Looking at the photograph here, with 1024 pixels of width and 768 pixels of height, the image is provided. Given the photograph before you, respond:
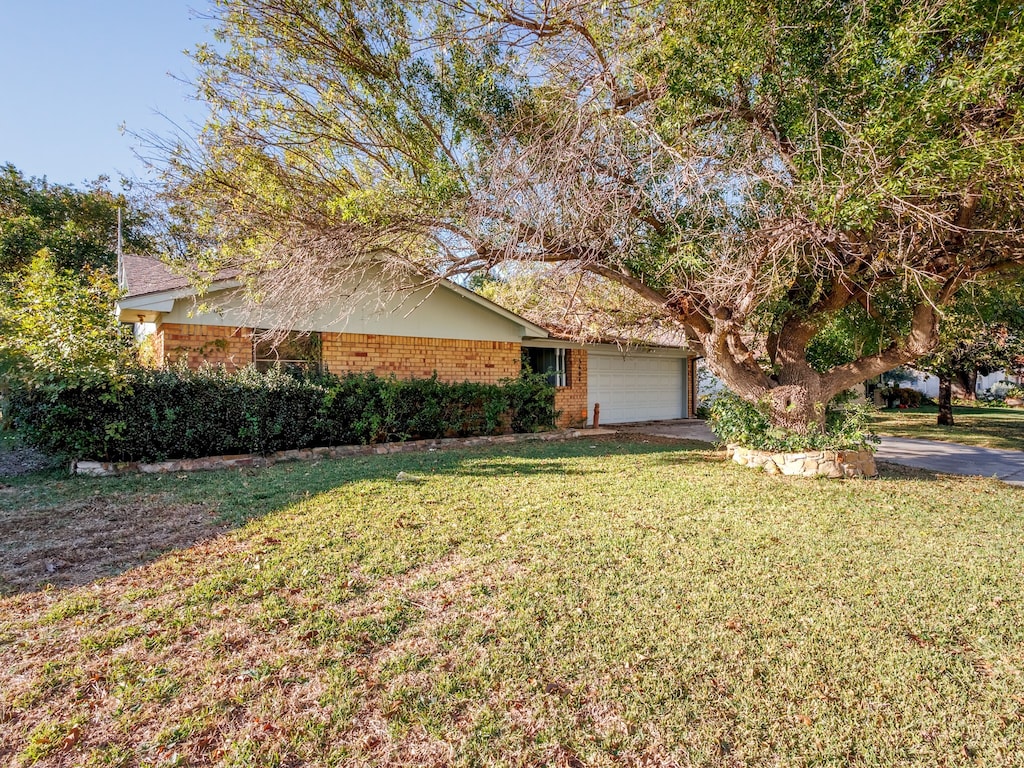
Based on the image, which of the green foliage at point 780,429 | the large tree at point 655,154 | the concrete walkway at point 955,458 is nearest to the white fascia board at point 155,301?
the large tree at point 655,154

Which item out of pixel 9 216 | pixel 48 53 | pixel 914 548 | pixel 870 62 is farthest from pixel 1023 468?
pixel 9 216

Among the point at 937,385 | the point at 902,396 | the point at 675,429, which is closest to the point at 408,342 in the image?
the point at 675,429

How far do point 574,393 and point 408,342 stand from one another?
18.2 feet

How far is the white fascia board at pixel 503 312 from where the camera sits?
12295 millimetres

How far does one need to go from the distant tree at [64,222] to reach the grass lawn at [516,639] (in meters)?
21.3

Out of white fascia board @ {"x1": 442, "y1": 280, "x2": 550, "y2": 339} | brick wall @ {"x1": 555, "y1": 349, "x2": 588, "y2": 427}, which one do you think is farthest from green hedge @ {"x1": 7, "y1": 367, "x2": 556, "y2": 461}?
brick wall @ {"x1": 555, "y1": 349, "x2": 588, "y2": 427}

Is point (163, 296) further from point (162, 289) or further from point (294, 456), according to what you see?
point (294, 456)

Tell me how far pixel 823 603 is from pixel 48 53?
14.2m

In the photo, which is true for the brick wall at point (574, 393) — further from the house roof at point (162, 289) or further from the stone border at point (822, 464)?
the stone border at point (822, 464)

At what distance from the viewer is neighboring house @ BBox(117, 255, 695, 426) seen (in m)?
9.77

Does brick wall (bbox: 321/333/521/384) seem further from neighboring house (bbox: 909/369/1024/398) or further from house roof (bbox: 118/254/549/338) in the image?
neighboring house (bbox: 909/369/1024/398)

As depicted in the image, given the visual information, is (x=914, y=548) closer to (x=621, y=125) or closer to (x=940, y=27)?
(x=940, y=27)

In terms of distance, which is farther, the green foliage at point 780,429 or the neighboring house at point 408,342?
the neighboring house at point 408,342

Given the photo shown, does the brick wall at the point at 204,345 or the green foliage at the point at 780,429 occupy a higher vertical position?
the brick wall at the point at 204,345
